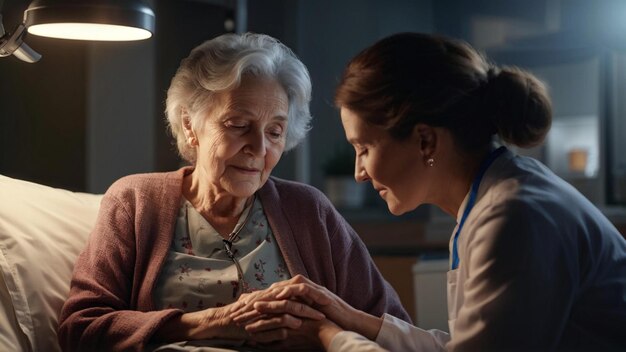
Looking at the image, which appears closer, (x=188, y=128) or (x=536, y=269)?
(x=536, y=269)

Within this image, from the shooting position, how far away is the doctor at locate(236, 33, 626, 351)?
56.6 inches

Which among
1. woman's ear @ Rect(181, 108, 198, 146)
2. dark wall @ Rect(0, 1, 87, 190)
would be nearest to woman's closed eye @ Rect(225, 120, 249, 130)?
woman's ear @ Rect(181, 108, 198, 146)

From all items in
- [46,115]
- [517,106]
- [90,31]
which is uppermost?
[90,31]

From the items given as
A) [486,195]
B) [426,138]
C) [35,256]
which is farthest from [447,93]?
[35,256]

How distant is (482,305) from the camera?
1.46 m

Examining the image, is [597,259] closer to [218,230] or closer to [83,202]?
[218,230]

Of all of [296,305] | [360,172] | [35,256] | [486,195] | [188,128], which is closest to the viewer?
[486,195]

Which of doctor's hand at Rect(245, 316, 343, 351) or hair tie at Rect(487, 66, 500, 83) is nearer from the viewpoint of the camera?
hair tie at Rect(487, 66, 500, 83)

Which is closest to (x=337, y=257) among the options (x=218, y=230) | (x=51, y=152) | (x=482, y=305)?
(x=218, y=230)

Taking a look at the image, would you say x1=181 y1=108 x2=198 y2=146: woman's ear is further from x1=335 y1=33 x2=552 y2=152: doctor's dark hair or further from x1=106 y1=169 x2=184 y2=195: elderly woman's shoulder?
x1=335 y1=33 x2=552 y2=152: doctor's dark hair

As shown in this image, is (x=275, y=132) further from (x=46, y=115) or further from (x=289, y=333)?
(x=46, y=115)

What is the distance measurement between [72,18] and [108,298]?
0.61 metres

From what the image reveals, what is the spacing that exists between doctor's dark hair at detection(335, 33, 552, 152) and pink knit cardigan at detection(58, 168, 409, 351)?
0.61 m

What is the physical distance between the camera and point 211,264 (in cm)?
211
